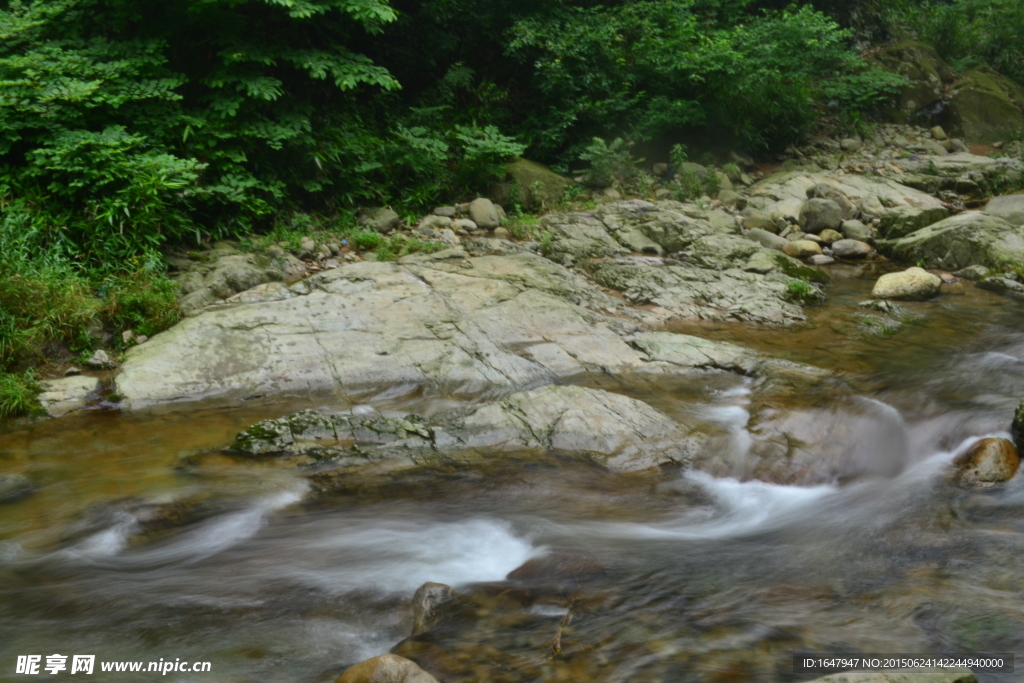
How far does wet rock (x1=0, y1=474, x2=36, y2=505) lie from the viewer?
4.15 metres

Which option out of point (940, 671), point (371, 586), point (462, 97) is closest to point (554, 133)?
point (462, 97)

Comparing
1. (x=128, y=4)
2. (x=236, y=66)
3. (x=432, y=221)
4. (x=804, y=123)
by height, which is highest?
(x=128, y=4)

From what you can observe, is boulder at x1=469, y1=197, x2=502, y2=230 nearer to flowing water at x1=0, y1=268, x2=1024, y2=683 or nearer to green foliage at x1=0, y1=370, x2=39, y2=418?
flowing water at x1=0, y1=268, x2=1024, y2=683

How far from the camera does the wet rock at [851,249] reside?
31.2ft

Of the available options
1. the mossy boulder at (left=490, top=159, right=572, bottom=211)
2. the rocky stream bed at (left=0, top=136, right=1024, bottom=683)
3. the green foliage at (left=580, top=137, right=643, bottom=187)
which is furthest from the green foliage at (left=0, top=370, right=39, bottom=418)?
the green foliage at (left=580, top=137, right=643, bottom=187)

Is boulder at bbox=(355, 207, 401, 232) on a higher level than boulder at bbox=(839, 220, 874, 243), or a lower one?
higher

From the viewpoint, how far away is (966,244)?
28.7 ft

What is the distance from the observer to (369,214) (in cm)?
896

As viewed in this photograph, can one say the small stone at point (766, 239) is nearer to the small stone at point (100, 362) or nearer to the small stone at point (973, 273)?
the small stone at point (973, 273)

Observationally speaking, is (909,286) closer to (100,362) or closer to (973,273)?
(973,273)

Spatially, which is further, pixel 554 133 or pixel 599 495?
pixel 554 133

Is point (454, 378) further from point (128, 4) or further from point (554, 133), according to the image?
point (554, 133)

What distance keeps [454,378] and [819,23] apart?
10.5 m

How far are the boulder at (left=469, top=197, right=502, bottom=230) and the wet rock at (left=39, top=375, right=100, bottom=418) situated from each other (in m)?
5.06
